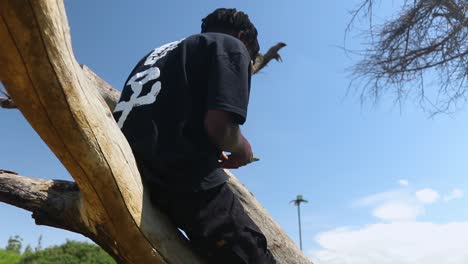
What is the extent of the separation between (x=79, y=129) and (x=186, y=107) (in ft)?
1.66

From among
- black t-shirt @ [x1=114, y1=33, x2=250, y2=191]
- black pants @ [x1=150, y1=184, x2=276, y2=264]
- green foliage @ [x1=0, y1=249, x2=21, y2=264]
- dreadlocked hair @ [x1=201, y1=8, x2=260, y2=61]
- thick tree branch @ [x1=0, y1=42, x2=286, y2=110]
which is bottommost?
black pants @ [x1=150, y1=184, x2=276, y2=264]

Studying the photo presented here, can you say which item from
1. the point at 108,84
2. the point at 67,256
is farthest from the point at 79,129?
the point at 67,256

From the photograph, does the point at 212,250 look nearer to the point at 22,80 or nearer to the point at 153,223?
the point at 153,223

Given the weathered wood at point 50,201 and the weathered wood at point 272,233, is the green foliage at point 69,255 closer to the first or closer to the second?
the weathered wood at point 272,233

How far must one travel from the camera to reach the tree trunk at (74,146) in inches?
51.9

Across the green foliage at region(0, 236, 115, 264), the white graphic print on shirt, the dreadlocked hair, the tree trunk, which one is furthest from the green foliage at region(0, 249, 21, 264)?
the dreadlocked hair

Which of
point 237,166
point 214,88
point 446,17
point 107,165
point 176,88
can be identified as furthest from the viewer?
point 446,17

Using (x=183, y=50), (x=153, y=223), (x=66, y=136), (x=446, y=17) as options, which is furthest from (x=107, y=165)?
(x=446, y=17)

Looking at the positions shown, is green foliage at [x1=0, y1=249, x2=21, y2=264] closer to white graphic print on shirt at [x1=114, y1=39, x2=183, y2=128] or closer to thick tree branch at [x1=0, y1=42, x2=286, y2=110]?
thick tree branch at [x1=0, y1=42, x2=286, y2=110]

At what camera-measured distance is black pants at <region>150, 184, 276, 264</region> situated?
1.85 meters

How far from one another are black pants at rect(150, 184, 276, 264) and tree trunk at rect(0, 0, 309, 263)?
0.22ft

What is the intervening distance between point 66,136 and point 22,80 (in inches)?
9.9

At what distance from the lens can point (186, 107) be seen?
1.92m

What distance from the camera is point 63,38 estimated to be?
1399 mm
